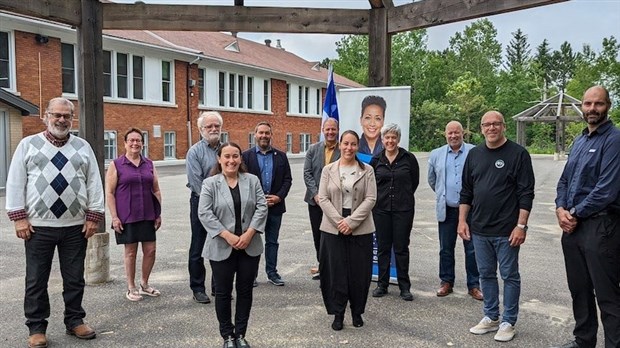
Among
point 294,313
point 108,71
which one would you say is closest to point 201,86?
point 108,71

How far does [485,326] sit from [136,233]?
11.3 ft

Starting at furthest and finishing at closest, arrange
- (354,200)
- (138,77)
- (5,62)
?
(138,77)
(5,62)
(354,200)

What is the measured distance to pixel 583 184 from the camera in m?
4.07

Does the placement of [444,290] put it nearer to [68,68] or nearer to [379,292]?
[379,292]

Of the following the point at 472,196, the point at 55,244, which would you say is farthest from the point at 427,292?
the point at 55,244

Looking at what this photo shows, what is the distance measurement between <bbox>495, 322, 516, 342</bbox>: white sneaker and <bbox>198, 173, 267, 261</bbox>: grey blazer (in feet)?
7.03

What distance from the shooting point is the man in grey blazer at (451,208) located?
5.69 metres

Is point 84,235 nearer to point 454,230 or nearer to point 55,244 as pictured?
point 55,244

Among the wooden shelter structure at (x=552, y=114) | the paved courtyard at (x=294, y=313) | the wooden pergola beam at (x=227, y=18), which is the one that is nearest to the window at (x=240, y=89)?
the wooden shelter structure at (x=552, y=114)

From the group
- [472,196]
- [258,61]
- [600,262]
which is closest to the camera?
[600,262]

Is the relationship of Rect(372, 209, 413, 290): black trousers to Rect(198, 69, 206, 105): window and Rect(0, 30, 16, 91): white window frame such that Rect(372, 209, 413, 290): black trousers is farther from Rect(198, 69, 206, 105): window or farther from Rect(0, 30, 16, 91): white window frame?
Rect(198, 69, 206, 105): window

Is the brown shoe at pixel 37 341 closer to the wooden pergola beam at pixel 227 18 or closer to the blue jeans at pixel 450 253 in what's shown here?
the wooden pergola beam at pixel 227 18

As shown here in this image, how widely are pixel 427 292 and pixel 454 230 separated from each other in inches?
30.5

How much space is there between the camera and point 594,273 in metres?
4.00
